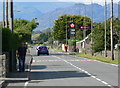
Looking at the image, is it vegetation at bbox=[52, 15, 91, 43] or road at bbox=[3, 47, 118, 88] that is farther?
vegetation at bbox=[52, 15, 91, 43]

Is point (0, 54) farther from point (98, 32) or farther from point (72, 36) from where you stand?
point (72, 36)

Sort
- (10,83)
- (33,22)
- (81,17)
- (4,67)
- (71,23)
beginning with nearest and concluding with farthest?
(10,83), (4,67), (33,22), (71,23), (81,17)

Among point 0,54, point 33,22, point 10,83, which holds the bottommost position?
point 10,83

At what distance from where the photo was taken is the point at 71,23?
347 ft

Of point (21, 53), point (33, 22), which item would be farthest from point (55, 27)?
point (21, 53)

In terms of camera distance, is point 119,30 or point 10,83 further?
point 119,30

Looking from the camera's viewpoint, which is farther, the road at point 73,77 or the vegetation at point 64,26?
the vegetation at point 64,26

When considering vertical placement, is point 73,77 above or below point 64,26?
below

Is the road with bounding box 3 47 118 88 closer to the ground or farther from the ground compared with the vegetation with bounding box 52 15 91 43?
closer to the ground

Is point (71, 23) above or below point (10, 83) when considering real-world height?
above

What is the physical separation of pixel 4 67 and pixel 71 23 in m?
87.0

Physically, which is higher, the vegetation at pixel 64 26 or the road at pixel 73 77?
the vegetation at pixel 64 26

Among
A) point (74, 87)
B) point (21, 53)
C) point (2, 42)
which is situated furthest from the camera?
point (21, 53)

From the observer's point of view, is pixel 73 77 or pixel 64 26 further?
pixel 64 26
